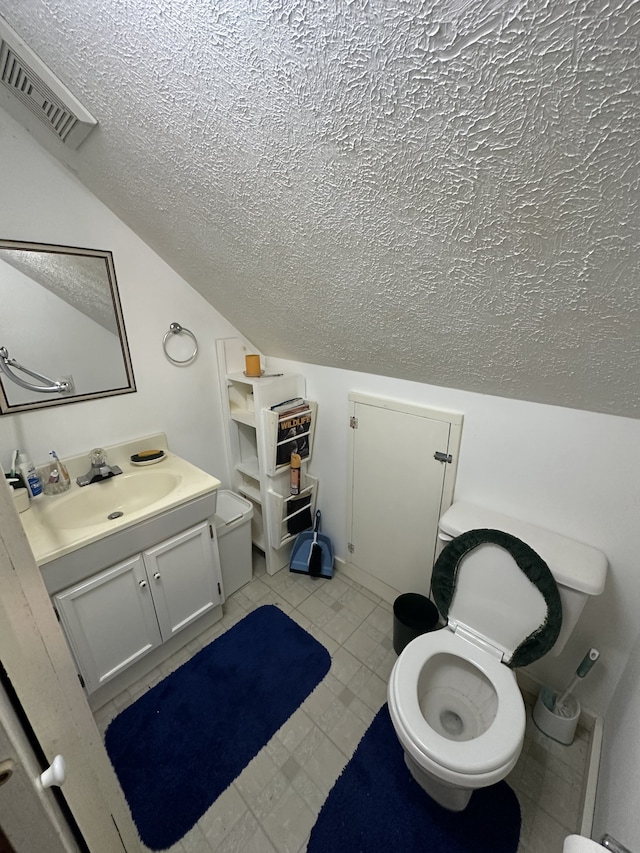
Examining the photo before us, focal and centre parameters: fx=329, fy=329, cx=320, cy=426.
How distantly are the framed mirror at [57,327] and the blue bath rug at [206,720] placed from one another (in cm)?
133

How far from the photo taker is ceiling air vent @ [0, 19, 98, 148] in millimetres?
829

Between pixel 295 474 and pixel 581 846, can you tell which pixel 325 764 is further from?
pixel 295 474

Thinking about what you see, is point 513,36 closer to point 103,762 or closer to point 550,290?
point 550,290

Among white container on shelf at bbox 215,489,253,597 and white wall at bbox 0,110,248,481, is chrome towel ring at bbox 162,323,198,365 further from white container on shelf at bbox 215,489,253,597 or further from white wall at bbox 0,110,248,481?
white container on shelf at bbox 215,489,253,597

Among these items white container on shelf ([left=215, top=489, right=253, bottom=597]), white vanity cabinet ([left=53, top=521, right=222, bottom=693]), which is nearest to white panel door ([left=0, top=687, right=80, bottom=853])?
white vanity cabinet ([left=53, top=521, right=222, bottom=693])

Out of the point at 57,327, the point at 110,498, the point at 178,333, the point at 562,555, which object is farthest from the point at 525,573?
the point at 57,327

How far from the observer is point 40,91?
925 millimetres

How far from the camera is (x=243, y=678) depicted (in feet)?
4.82

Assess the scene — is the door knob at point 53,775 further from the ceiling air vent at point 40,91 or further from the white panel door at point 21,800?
the ceiling air vent at point 40,91

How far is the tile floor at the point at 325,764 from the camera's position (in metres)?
1.04

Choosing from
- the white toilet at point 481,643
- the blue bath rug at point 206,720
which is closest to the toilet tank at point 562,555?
the white toilet at point 481,643

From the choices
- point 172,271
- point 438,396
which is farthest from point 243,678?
point 172,271

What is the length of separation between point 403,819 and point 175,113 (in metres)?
2.14

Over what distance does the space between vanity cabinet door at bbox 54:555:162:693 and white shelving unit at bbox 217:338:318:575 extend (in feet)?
2.34
